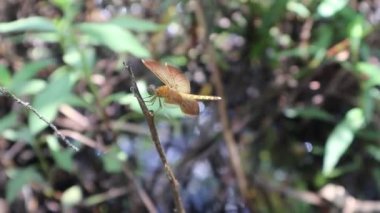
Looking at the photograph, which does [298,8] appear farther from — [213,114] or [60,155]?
[60,155]

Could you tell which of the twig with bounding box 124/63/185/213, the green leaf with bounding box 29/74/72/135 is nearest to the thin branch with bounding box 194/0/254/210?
the green leaf with bounding box 29/74/72/135

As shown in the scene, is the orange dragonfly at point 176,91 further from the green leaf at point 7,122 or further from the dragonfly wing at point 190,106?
the green leaf at point 7,122

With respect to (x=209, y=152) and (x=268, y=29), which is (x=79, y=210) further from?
(x=268, y=29)

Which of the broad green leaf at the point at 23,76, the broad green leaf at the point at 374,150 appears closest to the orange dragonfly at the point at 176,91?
the broad green leaf at the point at 23,76

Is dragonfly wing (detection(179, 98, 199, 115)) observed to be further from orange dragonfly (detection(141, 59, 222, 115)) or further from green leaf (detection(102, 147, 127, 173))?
green leaf (detection(102, 147, 127, 173))

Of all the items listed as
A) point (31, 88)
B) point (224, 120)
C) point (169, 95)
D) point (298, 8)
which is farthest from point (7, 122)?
point (169, 95)

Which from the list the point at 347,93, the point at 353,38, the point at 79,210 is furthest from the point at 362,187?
the point at 79,210

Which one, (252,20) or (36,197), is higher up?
(252,20)
